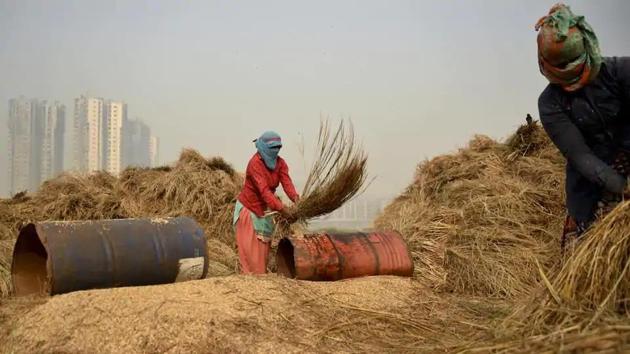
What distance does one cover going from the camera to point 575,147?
3.40m

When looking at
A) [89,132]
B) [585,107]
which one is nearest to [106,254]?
[585,107]

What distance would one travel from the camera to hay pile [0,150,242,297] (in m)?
8.28

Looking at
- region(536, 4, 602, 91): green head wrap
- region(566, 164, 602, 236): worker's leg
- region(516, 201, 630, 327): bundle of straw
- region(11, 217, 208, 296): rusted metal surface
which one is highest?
region(536, 4, 602, 91): green head wrap

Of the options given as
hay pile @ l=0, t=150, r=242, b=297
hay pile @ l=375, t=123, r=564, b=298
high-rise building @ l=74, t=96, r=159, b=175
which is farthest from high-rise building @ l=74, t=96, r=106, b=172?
hay pile @ l=375, t=123, r=564, b=298

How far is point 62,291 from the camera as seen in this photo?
15.1ft

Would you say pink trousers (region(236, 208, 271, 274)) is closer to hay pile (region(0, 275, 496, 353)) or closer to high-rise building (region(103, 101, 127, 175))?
hay pile (region(0, 275, 496, 353))

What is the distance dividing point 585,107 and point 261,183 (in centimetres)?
306

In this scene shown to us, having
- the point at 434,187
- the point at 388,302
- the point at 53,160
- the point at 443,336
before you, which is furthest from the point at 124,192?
the point at 53,160

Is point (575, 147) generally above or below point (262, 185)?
above

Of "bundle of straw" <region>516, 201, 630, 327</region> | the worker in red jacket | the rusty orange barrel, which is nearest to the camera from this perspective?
"bundle of straw" <region>516, 201, 630, 327</region>

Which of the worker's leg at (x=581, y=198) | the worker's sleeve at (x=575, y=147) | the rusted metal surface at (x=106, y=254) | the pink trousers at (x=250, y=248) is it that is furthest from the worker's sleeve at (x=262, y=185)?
the worker's sleeve at (x=575, y=147)

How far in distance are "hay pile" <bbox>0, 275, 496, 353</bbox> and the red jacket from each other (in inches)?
61.1

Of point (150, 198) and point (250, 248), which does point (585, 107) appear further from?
point (150, 198)

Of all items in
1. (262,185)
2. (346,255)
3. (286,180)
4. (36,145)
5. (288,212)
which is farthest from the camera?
(36,145)
